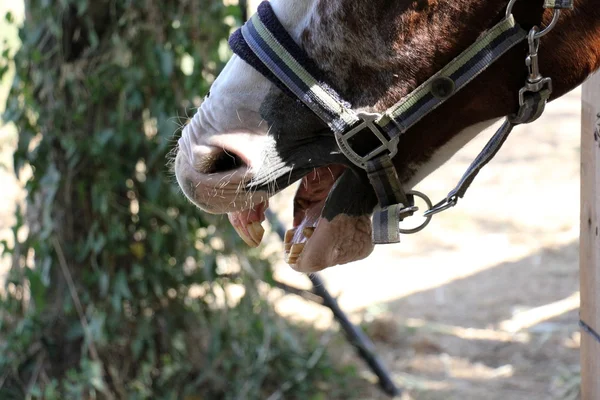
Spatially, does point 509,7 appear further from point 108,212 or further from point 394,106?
point 108,212

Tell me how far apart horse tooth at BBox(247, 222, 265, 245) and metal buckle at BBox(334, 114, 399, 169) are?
0.29m

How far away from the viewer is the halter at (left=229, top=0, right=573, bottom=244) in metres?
1.56

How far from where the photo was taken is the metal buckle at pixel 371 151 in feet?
5.28

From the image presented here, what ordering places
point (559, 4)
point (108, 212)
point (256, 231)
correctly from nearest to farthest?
point (559, 4)
point (256, 231)
point (108, 212)

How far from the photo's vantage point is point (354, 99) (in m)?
1.63

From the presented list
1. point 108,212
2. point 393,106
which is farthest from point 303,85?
point 108,212

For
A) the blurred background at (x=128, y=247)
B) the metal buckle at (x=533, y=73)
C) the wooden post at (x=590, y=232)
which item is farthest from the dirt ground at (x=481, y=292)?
the metal buckle at (x=533, y=73)

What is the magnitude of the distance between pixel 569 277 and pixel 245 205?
3.72m

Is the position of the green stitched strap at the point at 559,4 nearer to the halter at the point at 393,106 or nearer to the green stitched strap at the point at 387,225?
the halter at the point at 393,106

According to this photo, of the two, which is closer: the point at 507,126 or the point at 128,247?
the point at 507,126

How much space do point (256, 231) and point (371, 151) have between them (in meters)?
0.35

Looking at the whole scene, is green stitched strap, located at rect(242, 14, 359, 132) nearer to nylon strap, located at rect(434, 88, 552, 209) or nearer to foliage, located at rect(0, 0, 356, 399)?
nylon strap, located at rect(434, 88, 552, 209)

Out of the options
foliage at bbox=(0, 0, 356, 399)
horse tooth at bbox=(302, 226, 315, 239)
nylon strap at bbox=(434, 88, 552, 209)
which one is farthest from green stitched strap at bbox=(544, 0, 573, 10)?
foliage at bbox=(0, 0, 356, 399)

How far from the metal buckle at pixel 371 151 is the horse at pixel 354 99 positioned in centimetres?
1
